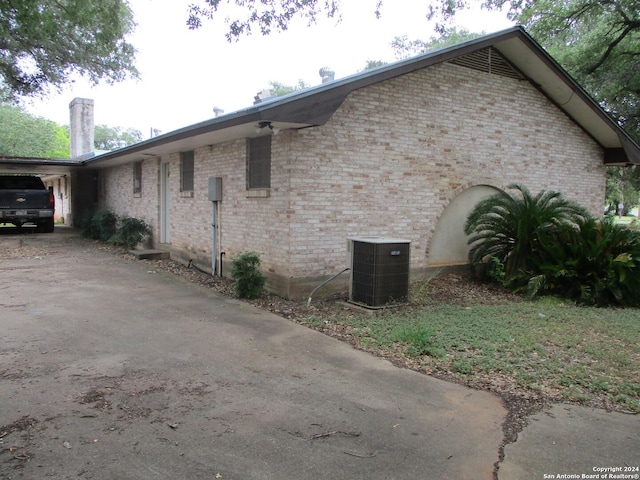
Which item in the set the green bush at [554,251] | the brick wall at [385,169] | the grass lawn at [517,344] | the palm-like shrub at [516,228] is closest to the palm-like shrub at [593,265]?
the green bush at [554,251]

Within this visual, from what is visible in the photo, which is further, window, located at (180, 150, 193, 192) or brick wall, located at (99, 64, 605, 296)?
window, located at (180, 150, 193, 192)

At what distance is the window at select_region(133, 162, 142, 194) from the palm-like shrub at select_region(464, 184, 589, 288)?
32.5 ft

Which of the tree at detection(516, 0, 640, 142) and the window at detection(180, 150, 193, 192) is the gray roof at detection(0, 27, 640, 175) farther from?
the tree at detection(516, 0, 640, 142)

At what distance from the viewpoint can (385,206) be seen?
29.3 ft

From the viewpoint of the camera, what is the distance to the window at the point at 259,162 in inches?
335

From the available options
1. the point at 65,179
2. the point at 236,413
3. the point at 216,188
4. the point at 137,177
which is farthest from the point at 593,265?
the point at 65,179

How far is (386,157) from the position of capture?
8.85 m

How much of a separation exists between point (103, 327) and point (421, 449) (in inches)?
175

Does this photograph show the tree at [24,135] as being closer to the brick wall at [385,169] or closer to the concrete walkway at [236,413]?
the brick wall at [385,169]

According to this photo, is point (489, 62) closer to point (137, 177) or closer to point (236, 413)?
point (236, 413)

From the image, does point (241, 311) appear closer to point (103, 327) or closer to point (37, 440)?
point (103, 327)

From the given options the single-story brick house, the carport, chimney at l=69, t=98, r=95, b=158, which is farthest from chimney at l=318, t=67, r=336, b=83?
chimney at l=69, t=98, r=95, b=158

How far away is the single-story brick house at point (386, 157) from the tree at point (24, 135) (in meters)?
44.6

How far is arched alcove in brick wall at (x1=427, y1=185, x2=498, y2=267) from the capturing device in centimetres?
998
